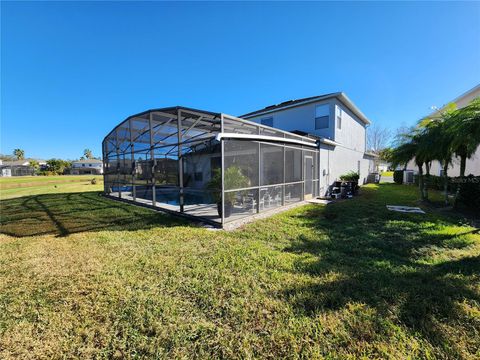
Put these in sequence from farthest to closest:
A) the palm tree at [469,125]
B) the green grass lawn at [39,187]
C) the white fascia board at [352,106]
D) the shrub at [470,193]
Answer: the green grass lawn at [39,187] < the white fascia board at [352,106] < the shrub at [470,193] < the palm tree at [469,125]

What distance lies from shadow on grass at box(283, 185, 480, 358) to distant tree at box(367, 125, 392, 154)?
132 ft

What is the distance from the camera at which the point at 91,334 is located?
2107 millimetres

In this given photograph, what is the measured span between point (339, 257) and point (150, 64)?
1555 centimetres

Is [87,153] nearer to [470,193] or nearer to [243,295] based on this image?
[243,295]

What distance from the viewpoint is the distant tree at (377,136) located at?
39.0 metres

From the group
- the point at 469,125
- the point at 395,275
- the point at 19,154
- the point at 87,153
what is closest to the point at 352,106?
the point at 469,125

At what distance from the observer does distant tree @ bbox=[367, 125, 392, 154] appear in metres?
39.0

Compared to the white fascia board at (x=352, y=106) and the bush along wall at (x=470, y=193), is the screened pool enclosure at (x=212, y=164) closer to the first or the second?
the white fascia board at (x=352, y=106)

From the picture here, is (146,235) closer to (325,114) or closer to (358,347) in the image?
(358,347)

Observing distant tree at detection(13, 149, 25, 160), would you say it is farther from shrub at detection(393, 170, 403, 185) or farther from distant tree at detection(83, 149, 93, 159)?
shrub at detection(393, 170, 403, 185)

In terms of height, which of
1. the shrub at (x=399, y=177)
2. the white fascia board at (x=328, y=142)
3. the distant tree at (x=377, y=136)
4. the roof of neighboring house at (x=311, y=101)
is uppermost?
the distant tree at (x=377, y=136)

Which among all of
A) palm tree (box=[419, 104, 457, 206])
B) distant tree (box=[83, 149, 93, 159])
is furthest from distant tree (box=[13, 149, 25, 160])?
palm tree (box=[419, 104, 457, 206])

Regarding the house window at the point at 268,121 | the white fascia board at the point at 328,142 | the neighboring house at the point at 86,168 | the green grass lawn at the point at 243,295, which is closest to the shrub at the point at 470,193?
the green grass lawn at the point at 243,295

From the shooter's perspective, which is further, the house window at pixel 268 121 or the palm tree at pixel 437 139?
the house window at pixel 268 121
